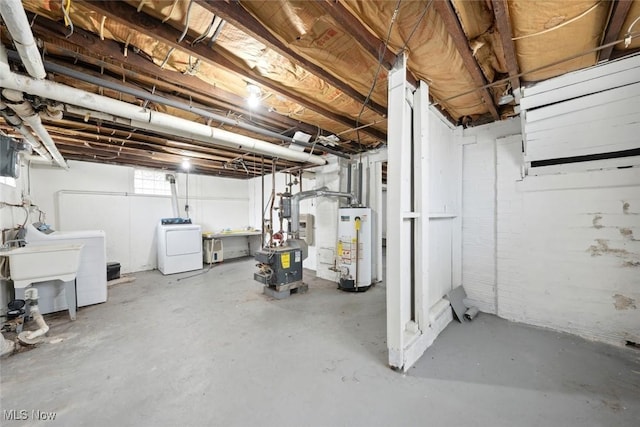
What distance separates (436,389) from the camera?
64.6 inches

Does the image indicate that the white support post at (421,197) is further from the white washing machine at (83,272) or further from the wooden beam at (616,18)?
the white washing machine at (83,272)

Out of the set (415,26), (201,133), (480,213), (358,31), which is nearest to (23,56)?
(201,133)

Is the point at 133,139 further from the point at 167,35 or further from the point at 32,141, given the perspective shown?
the point at 167,35

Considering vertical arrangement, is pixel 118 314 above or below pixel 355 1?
below

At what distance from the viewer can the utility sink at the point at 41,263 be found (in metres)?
2.32

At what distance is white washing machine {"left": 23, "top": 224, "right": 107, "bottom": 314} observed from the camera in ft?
9.44

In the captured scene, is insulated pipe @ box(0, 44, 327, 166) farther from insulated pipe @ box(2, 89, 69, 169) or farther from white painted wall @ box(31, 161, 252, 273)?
white painted wall @ box(31, 161, 252, 273)

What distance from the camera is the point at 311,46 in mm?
1563

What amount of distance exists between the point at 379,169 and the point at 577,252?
2.60 m

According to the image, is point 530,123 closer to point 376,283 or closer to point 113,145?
point 376,283

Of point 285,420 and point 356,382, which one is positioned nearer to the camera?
point 285,420

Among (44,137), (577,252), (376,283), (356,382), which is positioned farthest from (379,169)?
(44,137)

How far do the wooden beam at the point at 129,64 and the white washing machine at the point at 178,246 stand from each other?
3.31 metres

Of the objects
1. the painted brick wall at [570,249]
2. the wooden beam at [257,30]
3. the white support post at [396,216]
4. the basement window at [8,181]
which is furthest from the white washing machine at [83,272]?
the painted brick wall at [570,249]
